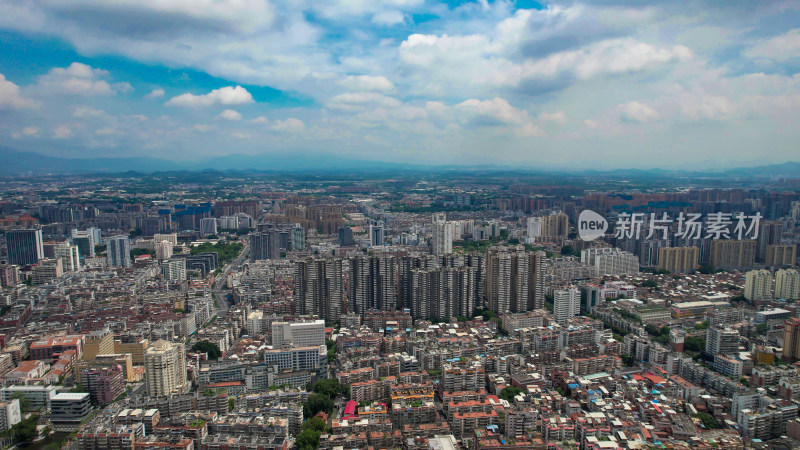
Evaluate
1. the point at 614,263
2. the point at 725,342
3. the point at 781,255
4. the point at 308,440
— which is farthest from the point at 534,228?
the point at 308,440

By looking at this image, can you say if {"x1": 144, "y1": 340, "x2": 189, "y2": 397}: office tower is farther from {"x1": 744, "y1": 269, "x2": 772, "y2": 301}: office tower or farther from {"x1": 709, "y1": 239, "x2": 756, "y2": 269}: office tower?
{"x1": 709, "y1": 239, "x2": 756, "y2": 269}: office tower

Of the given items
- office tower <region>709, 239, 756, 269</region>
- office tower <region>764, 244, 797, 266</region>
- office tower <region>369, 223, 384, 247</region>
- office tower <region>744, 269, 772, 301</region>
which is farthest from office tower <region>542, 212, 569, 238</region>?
office tower <region>744, 269, 772, 301</region>

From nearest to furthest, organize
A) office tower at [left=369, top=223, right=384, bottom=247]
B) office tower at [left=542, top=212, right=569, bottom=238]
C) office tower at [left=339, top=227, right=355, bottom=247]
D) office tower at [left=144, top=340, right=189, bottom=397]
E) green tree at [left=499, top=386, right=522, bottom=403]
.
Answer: green tree at [left=499, top=386, right=522, bottom=403]
office tower at [left=144, top=340, right=189, bottom=397]
office tower at [left=369, top=223, right=384, bottom=247]
office tower at [left=339, top=227, right=355, bottom=247]
office tower at [left=542, top=212, right=569, bottom=238]

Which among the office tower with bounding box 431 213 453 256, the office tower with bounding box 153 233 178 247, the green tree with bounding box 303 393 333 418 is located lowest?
the green tree with bounding box 303 393 333 418

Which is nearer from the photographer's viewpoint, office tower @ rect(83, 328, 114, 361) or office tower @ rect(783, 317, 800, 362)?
office tower @ rect(783, 317, 800, 362)

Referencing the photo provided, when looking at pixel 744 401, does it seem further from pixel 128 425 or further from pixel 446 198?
pixel 446 198

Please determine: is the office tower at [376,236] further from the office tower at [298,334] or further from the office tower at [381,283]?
the office tower at [298,334]

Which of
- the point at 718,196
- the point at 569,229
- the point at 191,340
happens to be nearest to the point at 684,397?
the point at 191,340

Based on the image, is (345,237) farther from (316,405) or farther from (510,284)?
(316,405)
